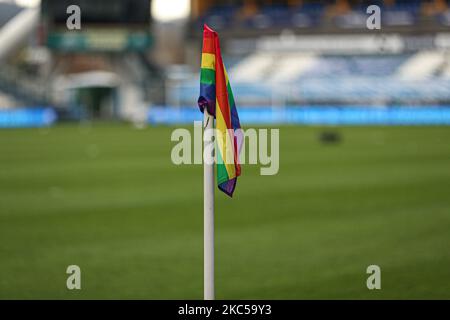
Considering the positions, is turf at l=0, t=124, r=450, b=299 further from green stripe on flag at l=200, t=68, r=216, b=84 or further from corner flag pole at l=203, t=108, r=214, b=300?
green stripe on flag at l=200, t=68, r=216, b=84

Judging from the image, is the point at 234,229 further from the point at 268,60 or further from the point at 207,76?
the point at 268,60

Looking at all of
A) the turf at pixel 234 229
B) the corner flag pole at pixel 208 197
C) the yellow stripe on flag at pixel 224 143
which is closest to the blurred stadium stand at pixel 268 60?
the turf at pixel 234 229

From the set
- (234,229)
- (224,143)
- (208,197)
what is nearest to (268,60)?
(234,229)

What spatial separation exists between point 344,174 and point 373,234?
7.79m

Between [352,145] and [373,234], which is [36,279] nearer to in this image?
[373,234]

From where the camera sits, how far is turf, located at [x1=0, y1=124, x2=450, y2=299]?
842 centimetres

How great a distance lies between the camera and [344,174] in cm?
1894

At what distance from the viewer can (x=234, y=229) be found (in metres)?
11.8

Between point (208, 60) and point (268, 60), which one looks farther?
point (268, 60)

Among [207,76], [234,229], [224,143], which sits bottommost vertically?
[224,143]

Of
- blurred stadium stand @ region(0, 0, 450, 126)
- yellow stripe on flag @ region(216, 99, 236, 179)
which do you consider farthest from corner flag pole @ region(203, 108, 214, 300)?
blurred stadium stand @ region(0, 0, 450, 126)

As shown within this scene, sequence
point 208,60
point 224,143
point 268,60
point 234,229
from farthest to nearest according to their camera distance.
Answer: point 268,60, point 234,229, point 224,143, point 208,60

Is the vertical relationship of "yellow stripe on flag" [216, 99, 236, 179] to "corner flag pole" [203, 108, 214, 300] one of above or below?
above

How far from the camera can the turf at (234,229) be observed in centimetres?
842
